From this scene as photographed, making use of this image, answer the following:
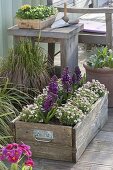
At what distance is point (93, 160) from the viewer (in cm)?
359

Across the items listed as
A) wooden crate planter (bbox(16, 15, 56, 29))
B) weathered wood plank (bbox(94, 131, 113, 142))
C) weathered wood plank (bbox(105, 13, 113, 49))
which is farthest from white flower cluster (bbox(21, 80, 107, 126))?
weathered wood plank (bbox(105, 13, 113, 49))

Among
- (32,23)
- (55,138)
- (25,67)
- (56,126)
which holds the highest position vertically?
(32,23)

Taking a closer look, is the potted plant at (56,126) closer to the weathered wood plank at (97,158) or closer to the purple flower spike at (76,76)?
the weathered wood plank at (97,158)

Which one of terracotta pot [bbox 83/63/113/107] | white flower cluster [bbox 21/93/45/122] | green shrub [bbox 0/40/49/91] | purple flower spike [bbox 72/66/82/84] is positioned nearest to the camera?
white flower cluster [bbox 21/93/45/122]

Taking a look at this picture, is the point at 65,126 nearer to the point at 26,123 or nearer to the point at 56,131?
the point at 56,131

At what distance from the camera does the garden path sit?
3.49 metres

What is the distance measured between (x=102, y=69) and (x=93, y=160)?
47.2 inches

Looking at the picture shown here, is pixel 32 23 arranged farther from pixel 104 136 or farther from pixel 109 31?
pixel 104 136

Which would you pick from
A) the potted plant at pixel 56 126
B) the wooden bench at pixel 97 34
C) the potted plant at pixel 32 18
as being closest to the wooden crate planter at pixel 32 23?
the potted plant at pixel 32 18

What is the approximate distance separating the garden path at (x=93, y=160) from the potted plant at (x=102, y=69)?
0.77 metres

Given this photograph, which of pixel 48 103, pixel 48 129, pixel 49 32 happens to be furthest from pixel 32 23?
pixel 48 129

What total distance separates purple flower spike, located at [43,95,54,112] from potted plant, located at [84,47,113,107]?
3.59ft

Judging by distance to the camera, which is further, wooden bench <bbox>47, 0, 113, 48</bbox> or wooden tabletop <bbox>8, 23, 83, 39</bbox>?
wooden bench <bbox>47, 0, 113, 48</bbox>

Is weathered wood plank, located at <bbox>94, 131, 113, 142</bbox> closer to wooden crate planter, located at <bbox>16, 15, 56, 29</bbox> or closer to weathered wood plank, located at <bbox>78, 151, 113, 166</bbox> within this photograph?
weathered wood plank, located at <bbox>78, 151, 113, 166</bbox>
